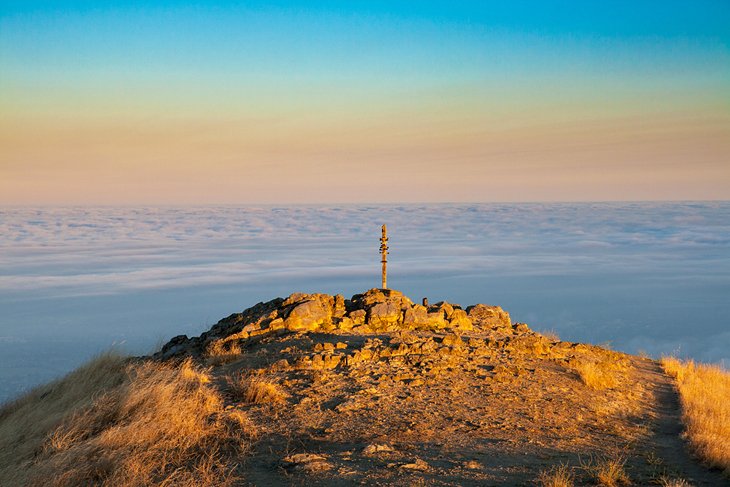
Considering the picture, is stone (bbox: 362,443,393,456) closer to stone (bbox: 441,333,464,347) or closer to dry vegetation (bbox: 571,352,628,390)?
stone (bbox: 441,333,464,347)

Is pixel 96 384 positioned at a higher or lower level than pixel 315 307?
lower

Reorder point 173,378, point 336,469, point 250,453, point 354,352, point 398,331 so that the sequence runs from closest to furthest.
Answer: point 336,469
point 250,453
point 173,378
point 354,352
point 398,331

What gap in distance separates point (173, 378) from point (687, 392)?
1104 cm

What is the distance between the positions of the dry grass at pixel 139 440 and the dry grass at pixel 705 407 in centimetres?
709

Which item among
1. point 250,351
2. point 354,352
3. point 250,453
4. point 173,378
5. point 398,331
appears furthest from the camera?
point 398,331

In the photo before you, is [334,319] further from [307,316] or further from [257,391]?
[257,391]

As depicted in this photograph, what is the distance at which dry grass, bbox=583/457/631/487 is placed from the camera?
28.5ft

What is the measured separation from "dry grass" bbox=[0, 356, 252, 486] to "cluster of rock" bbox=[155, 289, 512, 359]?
3238 millimetres

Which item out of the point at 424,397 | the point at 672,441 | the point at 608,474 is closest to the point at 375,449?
the point at 424,397

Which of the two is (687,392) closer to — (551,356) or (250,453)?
(551,356)

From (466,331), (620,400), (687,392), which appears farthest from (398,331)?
(687,392)

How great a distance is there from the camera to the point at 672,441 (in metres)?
11.1

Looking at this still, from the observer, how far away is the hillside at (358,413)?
360 inches

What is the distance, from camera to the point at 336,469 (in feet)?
29.5
